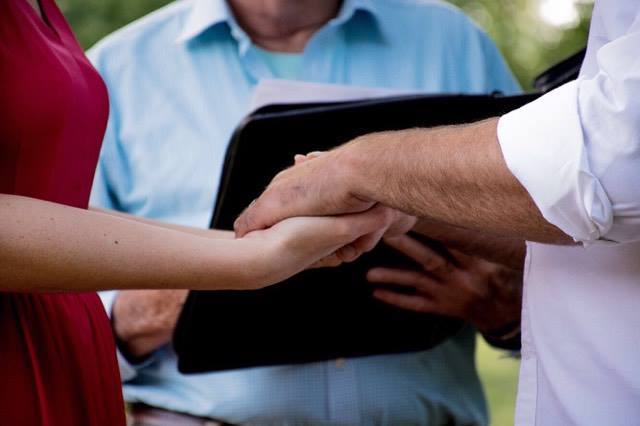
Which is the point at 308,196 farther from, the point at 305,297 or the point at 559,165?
the point at 559,165

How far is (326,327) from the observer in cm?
209

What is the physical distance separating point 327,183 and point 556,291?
0.43 m

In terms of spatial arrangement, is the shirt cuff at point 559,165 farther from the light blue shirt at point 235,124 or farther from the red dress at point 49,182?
the light blue shirt at point 235,124

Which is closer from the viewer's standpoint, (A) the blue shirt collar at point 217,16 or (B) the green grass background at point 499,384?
(A) the blue shirt collar at point 217,16

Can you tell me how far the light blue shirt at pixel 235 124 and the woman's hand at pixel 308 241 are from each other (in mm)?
554

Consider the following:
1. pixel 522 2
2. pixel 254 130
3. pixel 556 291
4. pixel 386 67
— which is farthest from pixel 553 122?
pixel 522 2

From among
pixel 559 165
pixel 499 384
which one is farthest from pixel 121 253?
pixel 499 384

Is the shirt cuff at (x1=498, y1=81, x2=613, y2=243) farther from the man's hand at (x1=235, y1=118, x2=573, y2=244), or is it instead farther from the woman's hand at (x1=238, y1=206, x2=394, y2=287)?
the woman's hand at (x1=238, y1=206, x2=394, y2=287)

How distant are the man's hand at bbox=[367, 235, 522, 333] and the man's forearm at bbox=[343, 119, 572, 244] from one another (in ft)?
1.55

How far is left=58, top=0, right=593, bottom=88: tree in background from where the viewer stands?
7.00 meters

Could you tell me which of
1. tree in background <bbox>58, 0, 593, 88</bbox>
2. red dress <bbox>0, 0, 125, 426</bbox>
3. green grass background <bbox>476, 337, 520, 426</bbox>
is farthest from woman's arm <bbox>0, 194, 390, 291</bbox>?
tree in background <bbox>58, 0, 593, 88</bbox>

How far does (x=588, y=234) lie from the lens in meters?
1.31

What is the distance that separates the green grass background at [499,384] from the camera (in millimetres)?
6555

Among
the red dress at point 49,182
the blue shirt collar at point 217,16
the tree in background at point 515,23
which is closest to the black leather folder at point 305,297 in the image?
the red dress at point 49,182
